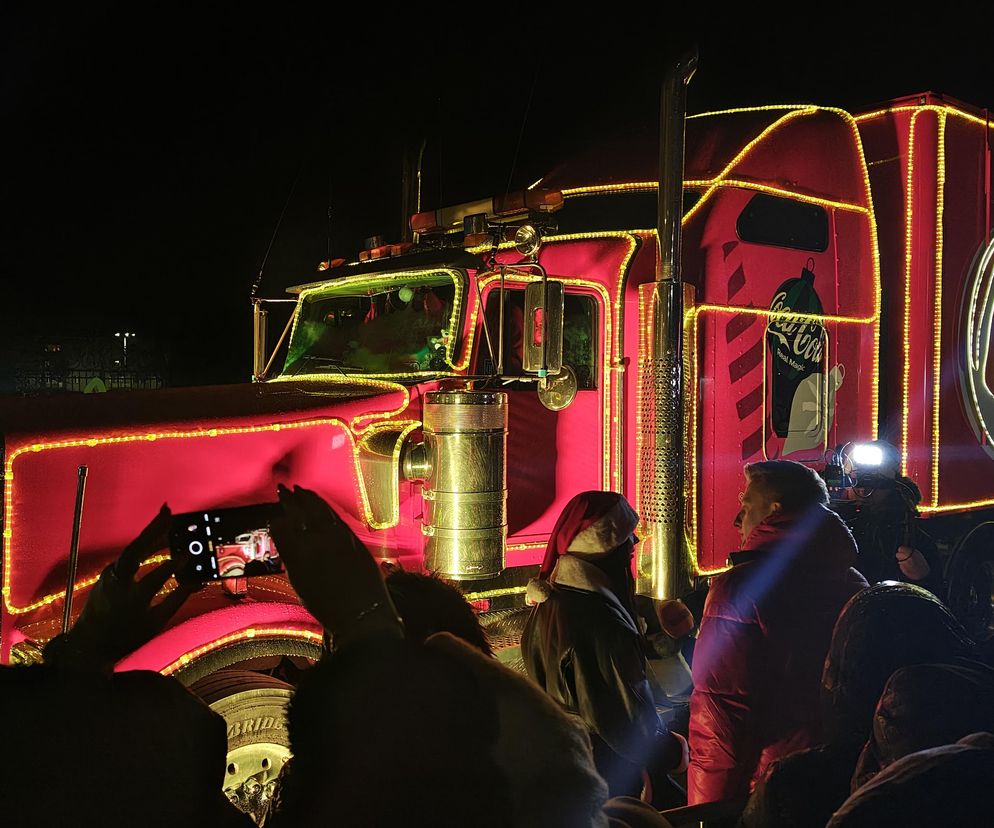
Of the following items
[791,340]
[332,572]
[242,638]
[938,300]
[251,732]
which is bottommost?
[251,732]

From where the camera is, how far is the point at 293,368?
4738 mm

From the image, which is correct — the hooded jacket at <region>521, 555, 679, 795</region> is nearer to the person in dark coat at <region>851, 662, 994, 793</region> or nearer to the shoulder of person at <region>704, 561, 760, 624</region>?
the shoulder of person at <region>704, 561, 760, 624</region>

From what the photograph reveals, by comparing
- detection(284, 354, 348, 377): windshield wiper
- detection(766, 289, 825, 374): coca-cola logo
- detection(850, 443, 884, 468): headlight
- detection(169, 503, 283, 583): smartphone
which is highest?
detection(766, 289, 825, 374): coca-cola logo

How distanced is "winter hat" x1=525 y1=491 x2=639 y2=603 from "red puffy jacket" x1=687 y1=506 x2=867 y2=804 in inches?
13.9

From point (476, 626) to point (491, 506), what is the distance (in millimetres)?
1951

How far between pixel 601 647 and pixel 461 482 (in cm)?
112

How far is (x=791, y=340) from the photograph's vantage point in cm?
476

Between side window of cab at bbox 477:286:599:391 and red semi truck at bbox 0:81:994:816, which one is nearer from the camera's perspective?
red semi truck at bbox 0:81:994:816

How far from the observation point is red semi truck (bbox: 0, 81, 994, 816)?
3.03 m

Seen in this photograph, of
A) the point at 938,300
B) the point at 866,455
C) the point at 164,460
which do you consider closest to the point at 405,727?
the point at 164,460

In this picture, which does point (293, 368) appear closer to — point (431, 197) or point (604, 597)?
point (604, 597)

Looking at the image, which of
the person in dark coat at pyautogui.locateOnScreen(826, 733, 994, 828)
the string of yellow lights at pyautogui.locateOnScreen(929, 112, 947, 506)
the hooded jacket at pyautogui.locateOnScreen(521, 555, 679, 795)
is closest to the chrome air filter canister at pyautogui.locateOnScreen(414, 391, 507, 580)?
the hooded jacket at pyautogui.locateOnScreen(521, 555, 679, 795)

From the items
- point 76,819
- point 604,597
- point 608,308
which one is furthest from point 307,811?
point 608,308

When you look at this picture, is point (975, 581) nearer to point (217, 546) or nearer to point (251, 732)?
point (251, 732)
